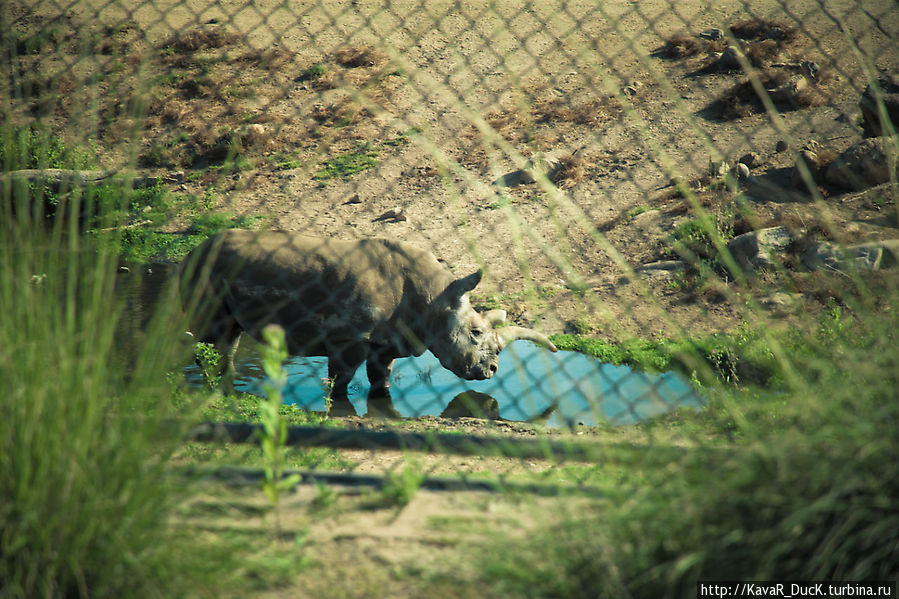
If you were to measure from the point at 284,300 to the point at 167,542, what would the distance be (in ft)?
12.5

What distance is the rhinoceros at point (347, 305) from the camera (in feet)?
17.2

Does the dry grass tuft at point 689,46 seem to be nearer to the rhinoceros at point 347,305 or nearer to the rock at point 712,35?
the rock at point 712,35

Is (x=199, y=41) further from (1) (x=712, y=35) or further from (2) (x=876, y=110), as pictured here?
(2) (x=876, y=110)

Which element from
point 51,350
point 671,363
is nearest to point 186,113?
point 671,363

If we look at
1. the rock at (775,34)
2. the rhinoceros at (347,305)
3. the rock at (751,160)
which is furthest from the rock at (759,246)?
the rock at (775,34)

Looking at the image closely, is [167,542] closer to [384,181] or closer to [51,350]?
[51,350]

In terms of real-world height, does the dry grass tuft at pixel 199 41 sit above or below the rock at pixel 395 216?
above

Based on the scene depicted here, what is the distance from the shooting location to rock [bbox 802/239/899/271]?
6.24m

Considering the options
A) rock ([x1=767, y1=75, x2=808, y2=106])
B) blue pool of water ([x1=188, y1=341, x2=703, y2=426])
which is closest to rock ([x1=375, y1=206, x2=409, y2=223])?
blue pool of water ([x1=188, y1=341, x2=703, y2=426])

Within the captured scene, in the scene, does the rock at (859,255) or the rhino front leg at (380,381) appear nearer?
the rhino front leg at (380,381)

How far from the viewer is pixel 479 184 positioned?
9.62 m

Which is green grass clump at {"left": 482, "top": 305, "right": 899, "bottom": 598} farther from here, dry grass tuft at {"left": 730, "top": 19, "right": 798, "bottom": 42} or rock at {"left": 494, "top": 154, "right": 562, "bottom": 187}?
dry grass tuft at {"left": 730, "top": 19, "right": 798, "bottom": 42}

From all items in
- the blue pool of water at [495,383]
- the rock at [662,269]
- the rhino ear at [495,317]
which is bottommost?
the blue pool of water at [495,383]

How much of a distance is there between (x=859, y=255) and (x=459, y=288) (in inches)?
136
